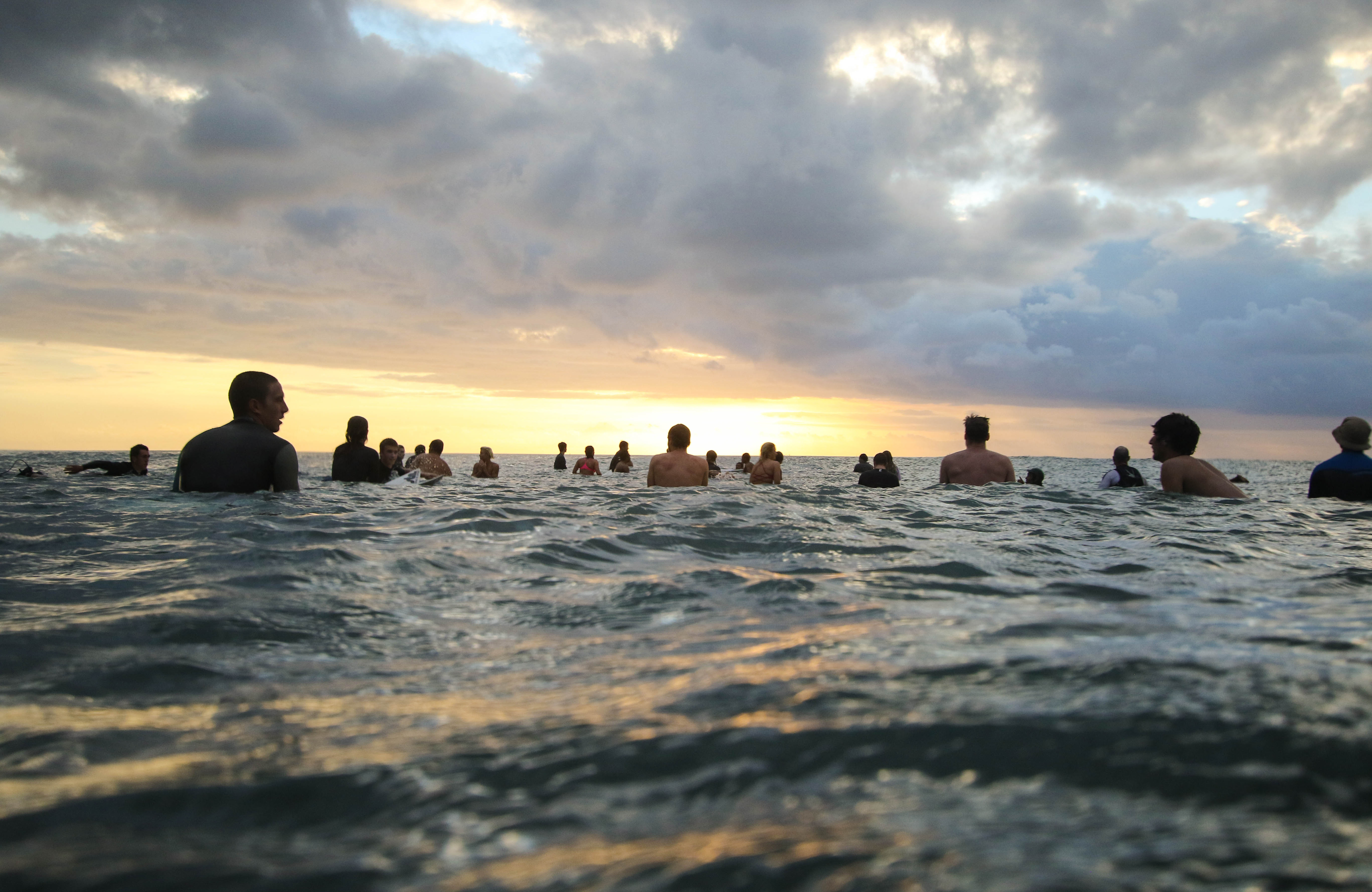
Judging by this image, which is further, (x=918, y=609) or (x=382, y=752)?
(x=918, y=609)

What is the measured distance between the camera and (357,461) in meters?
11.3

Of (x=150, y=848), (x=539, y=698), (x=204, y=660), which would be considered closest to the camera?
(x=150, y=848)

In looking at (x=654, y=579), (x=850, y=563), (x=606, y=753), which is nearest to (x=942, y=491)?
(x=850, y=563)

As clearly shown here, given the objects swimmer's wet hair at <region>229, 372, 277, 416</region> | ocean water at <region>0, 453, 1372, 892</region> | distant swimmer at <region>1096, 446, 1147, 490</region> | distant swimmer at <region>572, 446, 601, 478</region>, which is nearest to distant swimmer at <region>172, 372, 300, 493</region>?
swimmer's wet hair at <region>229, 372, 277, 416</region>

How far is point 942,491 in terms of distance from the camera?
436 inches

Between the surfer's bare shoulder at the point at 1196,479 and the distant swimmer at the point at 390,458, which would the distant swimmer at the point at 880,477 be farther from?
the distant swimmer at the point at 390,458

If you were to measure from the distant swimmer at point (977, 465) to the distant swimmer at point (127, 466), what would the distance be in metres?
13.8

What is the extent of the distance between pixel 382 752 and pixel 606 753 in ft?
1.64

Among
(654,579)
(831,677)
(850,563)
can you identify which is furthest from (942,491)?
(831,677)

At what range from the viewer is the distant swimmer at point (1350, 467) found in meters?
8.52

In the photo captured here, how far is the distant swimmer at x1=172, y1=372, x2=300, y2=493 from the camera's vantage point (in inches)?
260

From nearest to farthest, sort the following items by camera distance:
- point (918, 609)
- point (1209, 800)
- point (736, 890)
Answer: point (736, 890)
point (1209, 800)
point (918, 609)

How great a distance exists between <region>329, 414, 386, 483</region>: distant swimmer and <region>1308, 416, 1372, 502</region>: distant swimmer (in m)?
11.8

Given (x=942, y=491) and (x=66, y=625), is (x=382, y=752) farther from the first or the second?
(x=942, y=491)
